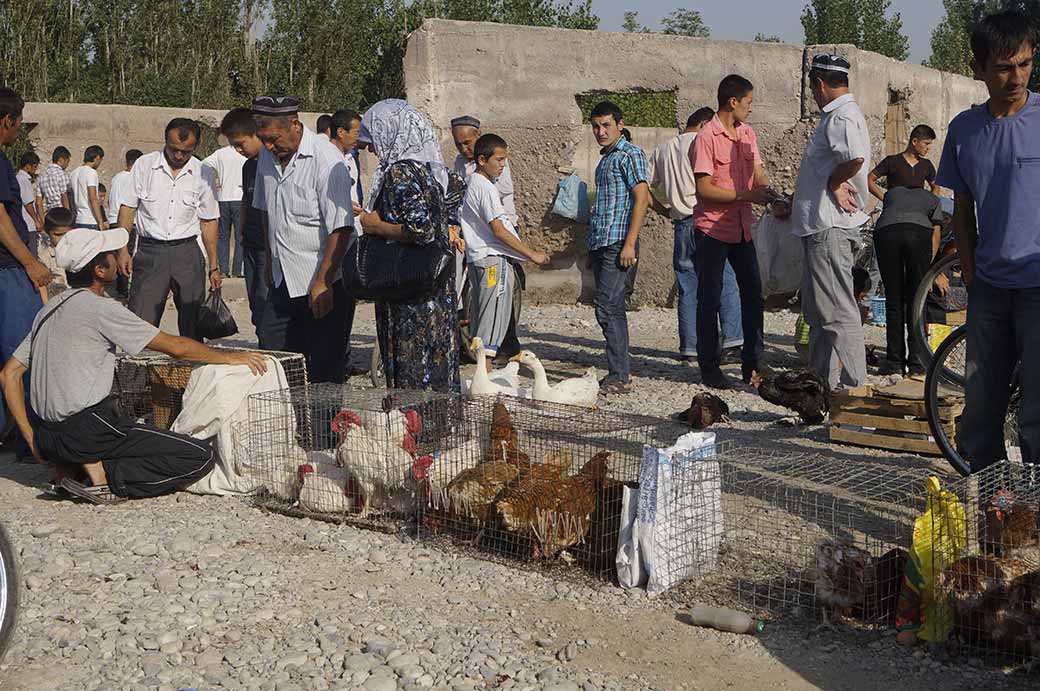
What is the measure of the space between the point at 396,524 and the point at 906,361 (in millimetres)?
5083

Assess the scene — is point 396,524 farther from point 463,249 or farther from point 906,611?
point 463,249

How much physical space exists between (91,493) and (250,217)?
286 centimetres

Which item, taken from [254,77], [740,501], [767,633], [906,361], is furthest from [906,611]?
[254,77]

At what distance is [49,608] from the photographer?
4.43 metres

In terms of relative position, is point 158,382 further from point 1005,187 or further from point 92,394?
point 1005,187

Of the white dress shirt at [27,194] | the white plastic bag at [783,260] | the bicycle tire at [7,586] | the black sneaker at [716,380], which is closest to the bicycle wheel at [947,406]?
the black sneaker at [716,380]

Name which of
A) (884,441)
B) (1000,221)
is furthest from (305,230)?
(1000,221)

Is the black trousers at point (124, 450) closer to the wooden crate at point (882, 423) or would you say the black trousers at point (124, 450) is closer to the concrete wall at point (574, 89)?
the wooden crate at point (882, 423)

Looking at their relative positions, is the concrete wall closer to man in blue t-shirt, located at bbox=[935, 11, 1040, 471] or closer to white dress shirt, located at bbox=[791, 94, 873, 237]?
white dress shirt, located at bbox=[791, 94, 873, 237]

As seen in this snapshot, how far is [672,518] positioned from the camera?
4523 mm

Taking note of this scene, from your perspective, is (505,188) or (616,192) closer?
(616,192)

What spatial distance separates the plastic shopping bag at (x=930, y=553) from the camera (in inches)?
155

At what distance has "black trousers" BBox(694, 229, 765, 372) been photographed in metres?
8.30

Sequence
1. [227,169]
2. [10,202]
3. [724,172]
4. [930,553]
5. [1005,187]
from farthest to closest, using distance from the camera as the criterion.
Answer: [227,169] < [724,172] < [10,202] < [1005,187] < [930,553]
